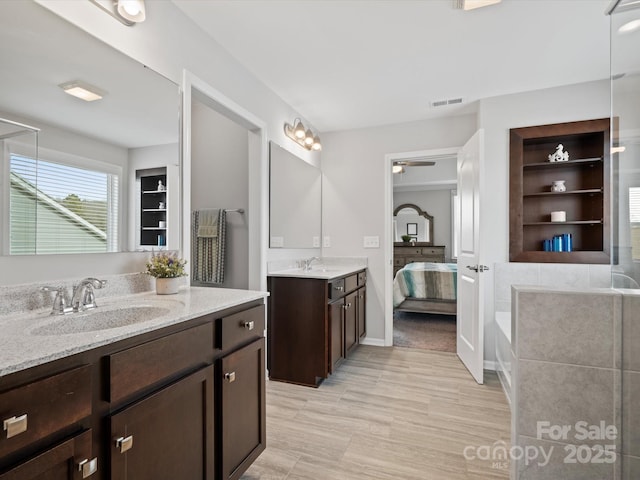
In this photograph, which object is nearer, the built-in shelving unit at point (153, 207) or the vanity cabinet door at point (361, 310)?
the built-in shelving unit at point (153, 207)

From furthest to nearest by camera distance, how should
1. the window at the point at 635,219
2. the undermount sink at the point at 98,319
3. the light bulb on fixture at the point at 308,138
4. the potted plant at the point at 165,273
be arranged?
the light bulb on fixture at the point at 308,138, the potted plant at the point at 165,273, the window at the point at 635,219, the undermount sink at the point at 98,319

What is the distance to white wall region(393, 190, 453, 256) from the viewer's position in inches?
299

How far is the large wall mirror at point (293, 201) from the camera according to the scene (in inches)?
115

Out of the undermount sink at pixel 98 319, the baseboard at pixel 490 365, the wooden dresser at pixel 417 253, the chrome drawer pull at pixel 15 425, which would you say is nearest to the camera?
the chrome drawer pull at pixel 15 425

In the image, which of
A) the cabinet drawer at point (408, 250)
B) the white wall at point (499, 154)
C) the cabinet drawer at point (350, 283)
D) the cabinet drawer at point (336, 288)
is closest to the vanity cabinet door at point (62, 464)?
the cabinet drawer at point (336, 288)

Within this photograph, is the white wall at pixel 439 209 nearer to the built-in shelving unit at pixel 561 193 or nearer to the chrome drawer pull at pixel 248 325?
the built-in shelving unit at pixel 561 193

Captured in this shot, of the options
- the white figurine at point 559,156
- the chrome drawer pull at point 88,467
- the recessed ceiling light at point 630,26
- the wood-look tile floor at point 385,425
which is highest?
the recessed ceiling light at point 630,26

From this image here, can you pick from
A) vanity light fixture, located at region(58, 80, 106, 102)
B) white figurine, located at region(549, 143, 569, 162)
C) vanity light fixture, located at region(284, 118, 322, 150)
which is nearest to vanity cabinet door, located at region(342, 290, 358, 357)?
vanity light fixture, located at region(284, 118, 322, 150)

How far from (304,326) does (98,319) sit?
5.30 ft

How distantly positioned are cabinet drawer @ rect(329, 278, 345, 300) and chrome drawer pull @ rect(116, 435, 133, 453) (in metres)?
1.83

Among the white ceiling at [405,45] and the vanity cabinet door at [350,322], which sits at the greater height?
the white ceiling at [405,45]

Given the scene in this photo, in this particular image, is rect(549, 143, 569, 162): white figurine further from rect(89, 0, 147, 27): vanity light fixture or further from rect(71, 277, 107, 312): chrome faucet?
rect(71, 277, 107, 312): chrome faucet

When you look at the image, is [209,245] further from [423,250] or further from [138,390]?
[423,250]

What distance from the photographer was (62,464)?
80 centimetres
